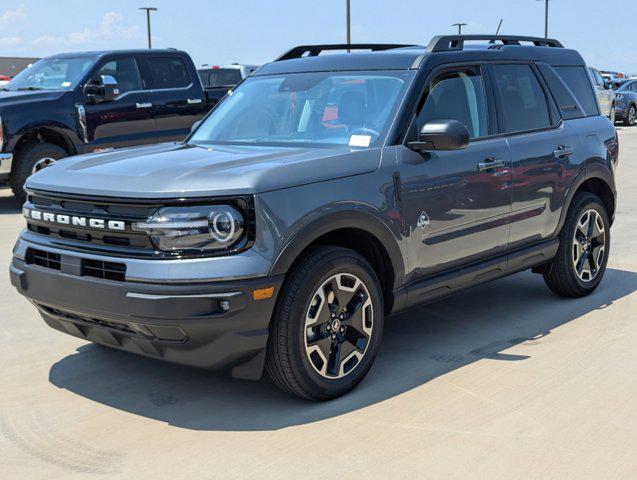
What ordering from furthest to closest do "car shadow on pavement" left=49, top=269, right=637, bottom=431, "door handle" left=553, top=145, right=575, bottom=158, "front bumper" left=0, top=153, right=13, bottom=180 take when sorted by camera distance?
1. "front bumper" left=0, top=153, right=13, bottom=180
2. "door handle" left=553, top=145, right=575, bottom=158
3. "car shadow on pavement" left=49, top=269, right=637, bottom=431

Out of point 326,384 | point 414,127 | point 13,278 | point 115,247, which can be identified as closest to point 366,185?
point 414,127

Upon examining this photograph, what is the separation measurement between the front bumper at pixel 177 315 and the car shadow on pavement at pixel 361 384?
324 mm

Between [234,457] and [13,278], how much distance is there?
1671 mm

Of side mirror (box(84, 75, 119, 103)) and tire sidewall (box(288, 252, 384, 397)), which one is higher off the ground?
side mirror (box(84, 75, 119, 103))

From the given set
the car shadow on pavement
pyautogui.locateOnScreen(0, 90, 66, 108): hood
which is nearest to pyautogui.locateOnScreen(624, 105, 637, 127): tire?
pyautogui.locateOnScreen(0, 90, 66, 108): hood

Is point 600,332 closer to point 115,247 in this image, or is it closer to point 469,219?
point 469,219

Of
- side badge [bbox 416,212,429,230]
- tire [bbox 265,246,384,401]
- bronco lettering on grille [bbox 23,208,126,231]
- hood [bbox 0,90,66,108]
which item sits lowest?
tire [bbox 265,246,384,401]

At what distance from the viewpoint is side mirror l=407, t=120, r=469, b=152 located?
475cm

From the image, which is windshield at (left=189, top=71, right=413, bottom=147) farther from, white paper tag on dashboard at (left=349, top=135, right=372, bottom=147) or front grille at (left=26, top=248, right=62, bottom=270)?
front grille at (left=26, top=248, right=62, bottom=270)

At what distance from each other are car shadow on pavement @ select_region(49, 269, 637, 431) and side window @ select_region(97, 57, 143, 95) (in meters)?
7.19

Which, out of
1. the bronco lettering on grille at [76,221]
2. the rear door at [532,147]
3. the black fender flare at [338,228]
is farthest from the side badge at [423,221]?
the bronco lettering on grille at [76,221]

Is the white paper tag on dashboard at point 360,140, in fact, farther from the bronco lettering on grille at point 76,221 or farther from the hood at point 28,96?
the hood at point 28,96

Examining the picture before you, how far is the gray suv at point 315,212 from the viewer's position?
397cm

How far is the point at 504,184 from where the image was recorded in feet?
17.9
